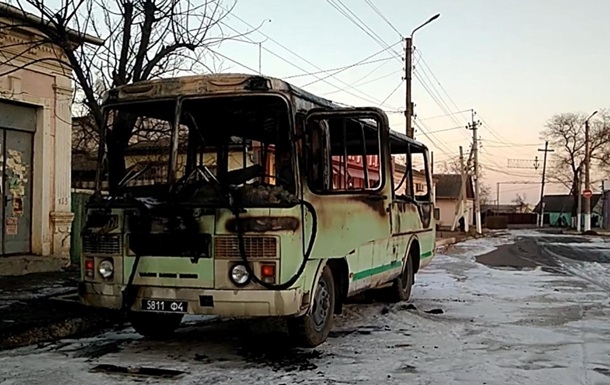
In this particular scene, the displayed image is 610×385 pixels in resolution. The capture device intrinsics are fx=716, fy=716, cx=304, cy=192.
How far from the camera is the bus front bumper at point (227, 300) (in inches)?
275

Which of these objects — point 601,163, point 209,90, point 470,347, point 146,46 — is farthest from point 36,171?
point 601,163

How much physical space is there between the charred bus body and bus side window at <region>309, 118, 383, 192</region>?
0.02 m

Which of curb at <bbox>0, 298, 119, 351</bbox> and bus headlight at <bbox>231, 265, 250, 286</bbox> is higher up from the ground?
bus headlight at <bbox>231, 265, 250, 286</bbox>

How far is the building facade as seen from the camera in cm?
1300

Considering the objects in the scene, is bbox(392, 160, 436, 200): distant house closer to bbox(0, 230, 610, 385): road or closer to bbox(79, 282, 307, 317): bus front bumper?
bbox(0, 230, 610, 385): road

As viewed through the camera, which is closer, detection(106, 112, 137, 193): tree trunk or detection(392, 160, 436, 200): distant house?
detection(106, 112, 137, 193): tree trunk

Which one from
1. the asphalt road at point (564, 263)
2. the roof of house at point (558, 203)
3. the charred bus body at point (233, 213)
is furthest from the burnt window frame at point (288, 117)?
the roof of house at point (558, 203)

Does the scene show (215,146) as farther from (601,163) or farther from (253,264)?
(601,163)

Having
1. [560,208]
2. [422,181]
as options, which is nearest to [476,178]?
[422,181]

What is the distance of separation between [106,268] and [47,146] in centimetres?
752

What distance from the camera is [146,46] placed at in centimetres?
1234

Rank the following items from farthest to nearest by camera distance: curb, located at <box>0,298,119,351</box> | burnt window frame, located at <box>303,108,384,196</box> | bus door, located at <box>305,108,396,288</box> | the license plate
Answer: curb, located at <box>0,298,119,351</box> → bus door, located at <box>305,108,396,288</box> → burnt window frame, located at <box>303,108,384,196</box> → the license plate

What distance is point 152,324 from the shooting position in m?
8.45

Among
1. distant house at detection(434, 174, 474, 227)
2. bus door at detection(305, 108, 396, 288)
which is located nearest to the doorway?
bus door at detection(305, 108, 396, 288)
